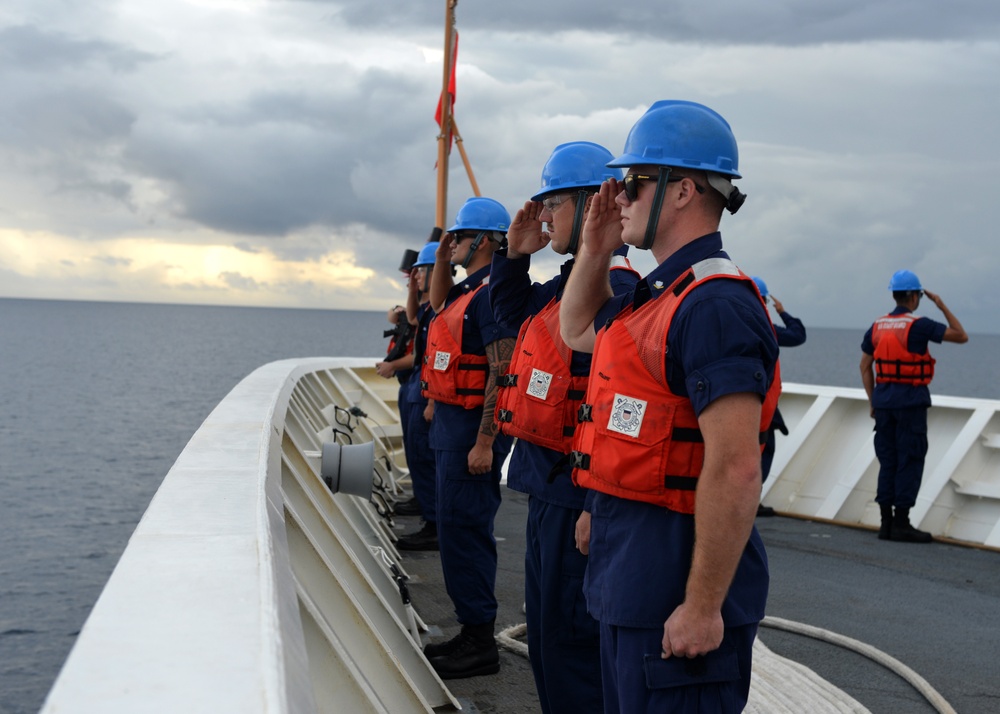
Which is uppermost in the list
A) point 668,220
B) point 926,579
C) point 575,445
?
point 668,220

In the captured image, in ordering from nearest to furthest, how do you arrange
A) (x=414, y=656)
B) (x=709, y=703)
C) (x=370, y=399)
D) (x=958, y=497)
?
(x=709, y=703), (x=414, y=656), (x=958, y=497), (x=370, y=399)

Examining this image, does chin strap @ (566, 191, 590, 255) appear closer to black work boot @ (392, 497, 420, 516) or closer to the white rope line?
the white rope line

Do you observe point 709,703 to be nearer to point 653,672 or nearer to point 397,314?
point 653,672

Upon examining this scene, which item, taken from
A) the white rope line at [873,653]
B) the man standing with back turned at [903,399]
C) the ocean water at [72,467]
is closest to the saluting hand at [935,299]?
the man standing with back turned at [903,399]

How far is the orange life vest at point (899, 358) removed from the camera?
7.85m

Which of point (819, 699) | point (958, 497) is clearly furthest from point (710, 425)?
point (958, 497)

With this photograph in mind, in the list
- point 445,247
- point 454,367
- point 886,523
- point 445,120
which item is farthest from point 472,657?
point 445,120

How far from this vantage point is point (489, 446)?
4484 millimetres

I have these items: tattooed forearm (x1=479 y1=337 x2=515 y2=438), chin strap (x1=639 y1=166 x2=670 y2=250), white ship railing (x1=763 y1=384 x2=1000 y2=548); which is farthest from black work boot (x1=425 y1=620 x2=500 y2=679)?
white ship railing (x1=763 y1=384 x2=1000 y2=548)

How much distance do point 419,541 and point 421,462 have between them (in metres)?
0.67

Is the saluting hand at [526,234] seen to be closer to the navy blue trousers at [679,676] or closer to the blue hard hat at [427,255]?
the navy blue trousers at [679,676]

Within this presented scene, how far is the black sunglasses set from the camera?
2270 mm

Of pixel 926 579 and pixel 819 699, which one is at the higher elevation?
pixel 819 699

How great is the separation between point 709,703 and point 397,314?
7.36 metres
